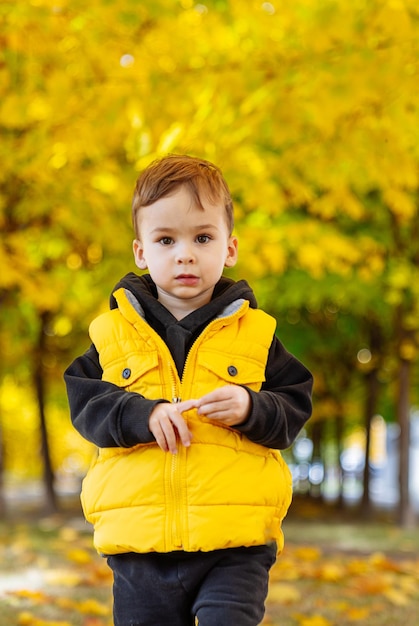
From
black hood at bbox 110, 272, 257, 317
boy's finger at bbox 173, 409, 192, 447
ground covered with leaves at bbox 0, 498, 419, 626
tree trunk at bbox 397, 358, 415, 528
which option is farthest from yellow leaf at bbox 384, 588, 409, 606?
tree trunk at bbox 397, 358, 415, 528

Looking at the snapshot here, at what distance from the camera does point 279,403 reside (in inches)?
98.9

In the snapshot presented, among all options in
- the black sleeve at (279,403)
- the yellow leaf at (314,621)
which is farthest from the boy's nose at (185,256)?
the yellow leaf at (314,621)

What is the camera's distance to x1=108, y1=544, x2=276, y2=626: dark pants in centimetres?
245

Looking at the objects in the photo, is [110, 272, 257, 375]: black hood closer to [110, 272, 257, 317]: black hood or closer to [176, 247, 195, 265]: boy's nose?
[110, 272, 257, 317]: black hood

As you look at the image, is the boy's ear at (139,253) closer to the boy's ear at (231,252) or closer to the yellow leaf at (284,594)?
the boy's ear at (231,252)

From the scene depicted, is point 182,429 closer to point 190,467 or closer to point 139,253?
point 190,467

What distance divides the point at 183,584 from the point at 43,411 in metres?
12.4

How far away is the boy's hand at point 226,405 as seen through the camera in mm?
2314

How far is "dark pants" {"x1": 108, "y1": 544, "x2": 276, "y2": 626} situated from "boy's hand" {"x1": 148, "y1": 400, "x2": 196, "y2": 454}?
1.15 ft

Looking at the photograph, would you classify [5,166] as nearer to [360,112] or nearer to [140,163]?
[140,163]

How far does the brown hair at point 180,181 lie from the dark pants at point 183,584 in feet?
3.21

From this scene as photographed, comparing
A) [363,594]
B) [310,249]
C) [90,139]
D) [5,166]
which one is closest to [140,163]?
[90,139]

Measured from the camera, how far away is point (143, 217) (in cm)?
262

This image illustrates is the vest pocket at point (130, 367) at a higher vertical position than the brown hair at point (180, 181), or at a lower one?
lower
